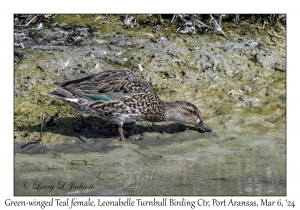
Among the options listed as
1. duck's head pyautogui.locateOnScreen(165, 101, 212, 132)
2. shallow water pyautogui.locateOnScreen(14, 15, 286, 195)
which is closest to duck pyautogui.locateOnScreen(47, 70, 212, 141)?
duck's head pyautogui.locateOnScreen(165, 101, 212, 132)

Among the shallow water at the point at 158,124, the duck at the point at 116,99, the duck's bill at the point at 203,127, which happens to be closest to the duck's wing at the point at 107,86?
the duck at the point at 116,99

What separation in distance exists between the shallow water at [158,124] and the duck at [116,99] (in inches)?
11.4

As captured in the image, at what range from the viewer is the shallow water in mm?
7074

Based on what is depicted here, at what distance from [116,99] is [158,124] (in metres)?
1.13

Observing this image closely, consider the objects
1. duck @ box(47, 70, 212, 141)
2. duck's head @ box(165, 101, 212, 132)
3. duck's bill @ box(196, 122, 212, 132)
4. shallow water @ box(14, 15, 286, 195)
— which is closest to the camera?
shallow water @ box(14, 15, 286, 195)

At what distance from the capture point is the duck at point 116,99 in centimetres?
834

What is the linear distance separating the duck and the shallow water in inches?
11.4

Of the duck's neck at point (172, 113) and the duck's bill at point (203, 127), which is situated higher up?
the duck's neck at point (172, 113)

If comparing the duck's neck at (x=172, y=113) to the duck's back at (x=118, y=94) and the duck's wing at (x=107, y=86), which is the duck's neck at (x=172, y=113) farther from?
the duck's wing at (x=107, y=86)

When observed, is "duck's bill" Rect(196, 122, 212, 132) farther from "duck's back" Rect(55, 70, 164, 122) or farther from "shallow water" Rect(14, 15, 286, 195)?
"duck's back" Rect(55, 70, 164, 122)

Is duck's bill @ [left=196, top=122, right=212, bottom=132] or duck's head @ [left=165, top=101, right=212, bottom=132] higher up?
duck's head @ [left=165, top=101, right=212, bottom=132]

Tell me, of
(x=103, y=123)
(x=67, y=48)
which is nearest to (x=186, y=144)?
(x=103, y=123)

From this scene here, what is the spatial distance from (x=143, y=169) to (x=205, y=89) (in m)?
2.94

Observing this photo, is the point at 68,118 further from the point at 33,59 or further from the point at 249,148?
the point at 249,148
